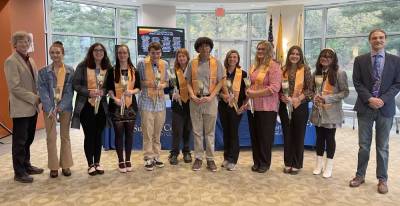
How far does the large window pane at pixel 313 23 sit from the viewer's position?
8.59m

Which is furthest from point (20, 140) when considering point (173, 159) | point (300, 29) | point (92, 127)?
point (300, 29)

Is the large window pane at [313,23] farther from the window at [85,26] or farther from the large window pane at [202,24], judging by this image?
the window at [85,26]

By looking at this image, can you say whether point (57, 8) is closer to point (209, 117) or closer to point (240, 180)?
point (209, 117)

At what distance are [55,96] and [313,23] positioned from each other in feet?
23.9

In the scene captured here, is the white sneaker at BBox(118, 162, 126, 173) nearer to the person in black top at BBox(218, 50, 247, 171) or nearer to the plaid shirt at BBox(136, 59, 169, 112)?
the plaid shirt at BBox(136, 59, 169, 112)

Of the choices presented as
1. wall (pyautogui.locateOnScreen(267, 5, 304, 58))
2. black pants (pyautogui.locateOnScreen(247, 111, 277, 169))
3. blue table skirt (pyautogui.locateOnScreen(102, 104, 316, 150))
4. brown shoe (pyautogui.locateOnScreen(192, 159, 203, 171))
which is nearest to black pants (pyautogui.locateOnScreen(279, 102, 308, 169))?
black pants (pyautogui.locateOnScreen(247, 111, 277, 169))

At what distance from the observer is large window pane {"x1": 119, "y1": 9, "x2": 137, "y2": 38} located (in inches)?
349

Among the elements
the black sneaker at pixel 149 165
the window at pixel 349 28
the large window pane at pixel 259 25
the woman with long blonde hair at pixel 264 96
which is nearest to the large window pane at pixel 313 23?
the window at pixel 349 28

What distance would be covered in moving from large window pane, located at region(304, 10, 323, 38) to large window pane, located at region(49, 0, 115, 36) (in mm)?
5218

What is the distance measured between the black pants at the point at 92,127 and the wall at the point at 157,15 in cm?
546

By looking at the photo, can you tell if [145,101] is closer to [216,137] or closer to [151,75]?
[151,75]

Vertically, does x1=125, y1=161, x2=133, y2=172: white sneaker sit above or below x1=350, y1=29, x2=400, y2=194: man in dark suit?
below

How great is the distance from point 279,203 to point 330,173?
1023 mm

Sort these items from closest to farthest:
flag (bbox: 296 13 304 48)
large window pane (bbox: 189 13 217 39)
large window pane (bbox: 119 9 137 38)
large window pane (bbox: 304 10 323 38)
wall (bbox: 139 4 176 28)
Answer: flag (bbox: 296 13 304 48) < wall (bbox: 139 4 176 28) < large window pane (bbox: 304 10 323 38) < large window pane (bbox: 119 9 137 38) < large window pane (bbox: 189 13 217 39)
